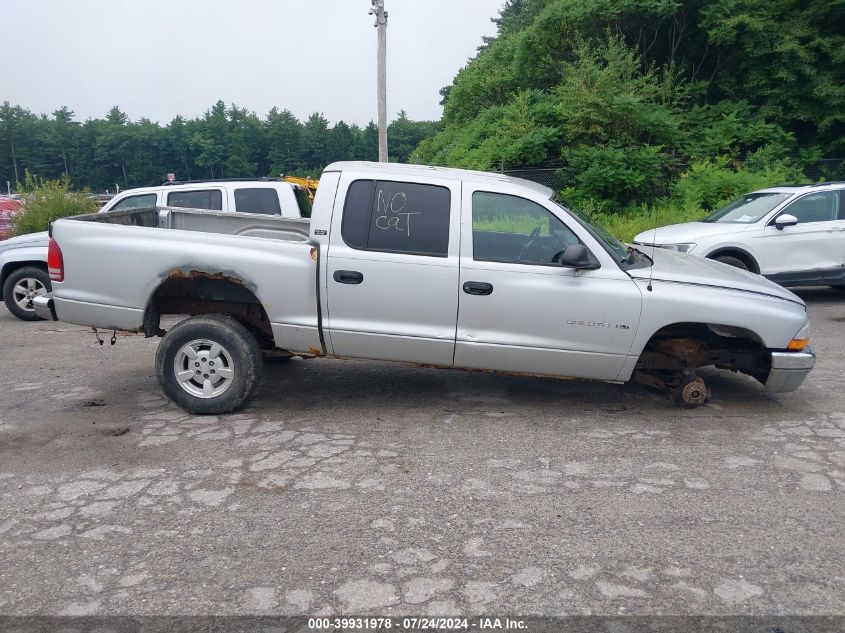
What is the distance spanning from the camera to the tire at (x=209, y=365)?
5566 millimetres

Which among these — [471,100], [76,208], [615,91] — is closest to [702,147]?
[615,91]

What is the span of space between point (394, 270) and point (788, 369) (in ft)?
9.96

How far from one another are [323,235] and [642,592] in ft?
11.1

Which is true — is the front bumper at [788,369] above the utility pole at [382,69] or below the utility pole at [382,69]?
below

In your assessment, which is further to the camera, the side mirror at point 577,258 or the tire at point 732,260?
the tire at point 732,260

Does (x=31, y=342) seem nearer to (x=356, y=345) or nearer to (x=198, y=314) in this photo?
(x=198, y=314)

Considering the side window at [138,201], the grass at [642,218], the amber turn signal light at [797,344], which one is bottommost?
the amber turn signal light at [797,344]

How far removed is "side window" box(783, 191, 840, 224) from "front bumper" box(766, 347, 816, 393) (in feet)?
18.8

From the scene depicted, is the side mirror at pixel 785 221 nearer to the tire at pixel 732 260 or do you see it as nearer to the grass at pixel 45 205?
Answer: the tire at pixel 732 260

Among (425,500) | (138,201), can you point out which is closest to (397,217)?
(425,500)

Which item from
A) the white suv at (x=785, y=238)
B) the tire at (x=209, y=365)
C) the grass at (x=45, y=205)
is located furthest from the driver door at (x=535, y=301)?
the grass at (x=45, y=205)

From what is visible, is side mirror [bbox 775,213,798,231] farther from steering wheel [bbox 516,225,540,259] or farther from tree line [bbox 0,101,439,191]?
tree line [bbox 0,101,439,191]

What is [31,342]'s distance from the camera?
8625mm

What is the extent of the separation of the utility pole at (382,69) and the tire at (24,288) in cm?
1006
